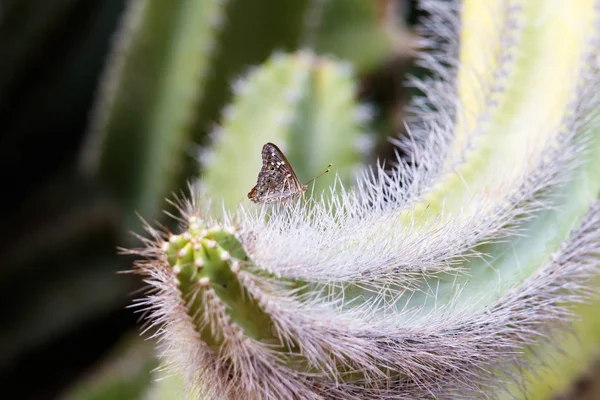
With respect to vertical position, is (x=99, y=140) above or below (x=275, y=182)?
above

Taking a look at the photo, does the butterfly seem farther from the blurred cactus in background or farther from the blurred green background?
the blurred green background

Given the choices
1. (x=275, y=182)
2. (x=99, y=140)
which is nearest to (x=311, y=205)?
(x=275, y=182)

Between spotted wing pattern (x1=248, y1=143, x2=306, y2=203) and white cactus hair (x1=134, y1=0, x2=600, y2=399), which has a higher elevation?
spotted wing pattern (x1=248, y1=143, x2=306, y2=203)

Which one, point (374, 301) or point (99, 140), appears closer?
point (374, 301)

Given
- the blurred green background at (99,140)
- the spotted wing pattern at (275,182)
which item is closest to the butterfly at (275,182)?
the spotted wing pattern at (275,182)

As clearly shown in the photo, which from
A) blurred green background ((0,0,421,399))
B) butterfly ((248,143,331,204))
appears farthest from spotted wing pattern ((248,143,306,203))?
blurred green background ((0,0,421,399))

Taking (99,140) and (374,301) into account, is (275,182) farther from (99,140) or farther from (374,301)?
(99,140)
